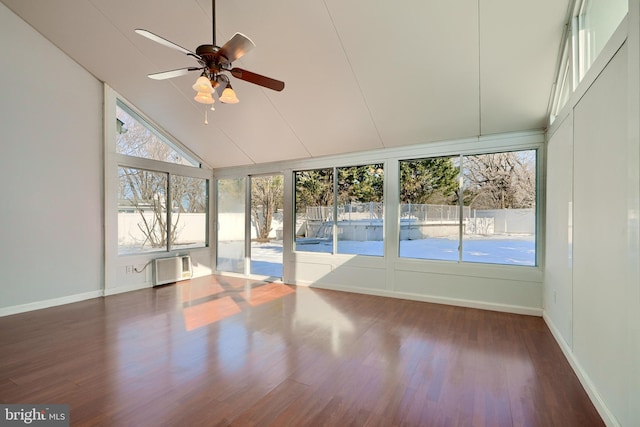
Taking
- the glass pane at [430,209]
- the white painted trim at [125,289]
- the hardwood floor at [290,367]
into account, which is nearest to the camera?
the hardwood floor at [290,367]

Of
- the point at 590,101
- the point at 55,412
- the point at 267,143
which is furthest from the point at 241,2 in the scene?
the point at 55,412

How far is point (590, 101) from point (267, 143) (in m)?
4.25

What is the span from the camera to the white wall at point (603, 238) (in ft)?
5.00

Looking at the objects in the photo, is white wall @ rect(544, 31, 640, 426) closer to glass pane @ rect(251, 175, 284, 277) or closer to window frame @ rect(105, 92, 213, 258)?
glass pane @ rect(251, 175, 284, 277)

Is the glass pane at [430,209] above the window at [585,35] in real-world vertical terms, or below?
below

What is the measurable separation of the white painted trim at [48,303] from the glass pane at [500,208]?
226 inches

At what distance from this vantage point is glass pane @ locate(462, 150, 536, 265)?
3.86 m

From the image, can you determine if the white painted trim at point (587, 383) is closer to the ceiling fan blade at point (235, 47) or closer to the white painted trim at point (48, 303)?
the ceiling fan blade at point (235, 47)

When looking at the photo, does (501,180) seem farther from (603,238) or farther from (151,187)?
(151,187)

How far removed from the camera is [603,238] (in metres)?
1.91


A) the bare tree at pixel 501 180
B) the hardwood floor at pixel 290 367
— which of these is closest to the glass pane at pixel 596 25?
the bare tree at pixel 501 180

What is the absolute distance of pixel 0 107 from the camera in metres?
3.61

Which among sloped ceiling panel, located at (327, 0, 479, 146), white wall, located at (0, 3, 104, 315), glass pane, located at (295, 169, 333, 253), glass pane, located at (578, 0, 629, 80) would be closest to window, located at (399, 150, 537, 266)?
sloped ceiling panel, located at (327, 0, 479, 146)

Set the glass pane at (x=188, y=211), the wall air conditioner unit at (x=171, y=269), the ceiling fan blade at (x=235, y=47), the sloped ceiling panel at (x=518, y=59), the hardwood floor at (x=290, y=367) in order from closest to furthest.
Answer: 1. the hardwood floor at (x=290, y=367)
2. the ceiling fan blade at (x=235, y=47)
3. the sloped ceiling panel at (x=518, y=59)
4. the wall air conditioner unit at (x=171, y=269)
5. the glass pane at (x=188, y=211)
